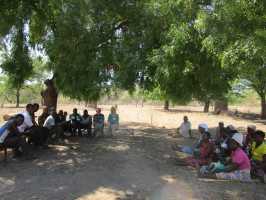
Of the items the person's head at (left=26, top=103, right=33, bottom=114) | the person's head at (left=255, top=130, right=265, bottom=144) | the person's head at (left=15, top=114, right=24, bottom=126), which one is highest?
the person's head at (left=26, top=103, right=33, bottom=114)

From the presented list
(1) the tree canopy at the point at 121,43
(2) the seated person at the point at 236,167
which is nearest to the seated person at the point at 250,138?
(2) the seated person at the point at 236,167

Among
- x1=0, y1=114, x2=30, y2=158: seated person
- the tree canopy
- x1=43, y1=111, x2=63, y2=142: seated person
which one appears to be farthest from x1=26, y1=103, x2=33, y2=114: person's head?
the tree canopy

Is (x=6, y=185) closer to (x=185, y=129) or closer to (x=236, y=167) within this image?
(x=236, y=167)

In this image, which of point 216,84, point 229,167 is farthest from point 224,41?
point 216,84

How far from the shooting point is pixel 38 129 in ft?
35.8

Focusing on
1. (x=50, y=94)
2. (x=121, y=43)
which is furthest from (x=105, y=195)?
(x=50, y=94)

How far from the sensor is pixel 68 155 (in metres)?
10.8

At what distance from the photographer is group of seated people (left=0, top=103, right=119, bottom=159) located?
9555 millimetres

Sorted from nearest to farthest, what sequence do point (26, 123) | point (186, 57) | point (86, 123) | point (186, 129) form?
1. point (26, 123)
2. point (186, 57)
3. point (86, 123)
4. point (186, 129)

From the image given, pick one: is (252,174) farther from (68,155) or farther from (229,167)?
(68,155)

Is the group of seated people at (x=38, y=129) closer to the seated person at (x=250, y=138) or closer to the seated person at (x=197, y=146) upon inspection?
the seated person at (x=197, y=146)

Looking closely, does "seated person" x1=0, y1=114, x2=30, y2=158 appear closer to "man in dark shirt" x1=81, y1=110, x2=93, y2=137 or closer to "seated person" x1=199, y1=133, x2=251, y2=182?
"seated person" x1=199, y1=133, x2=251, y2=182

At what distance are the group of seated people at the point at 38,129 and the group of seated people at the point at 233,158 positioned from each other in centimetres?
380

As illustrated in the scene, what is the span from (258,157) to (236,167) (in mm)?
1008
